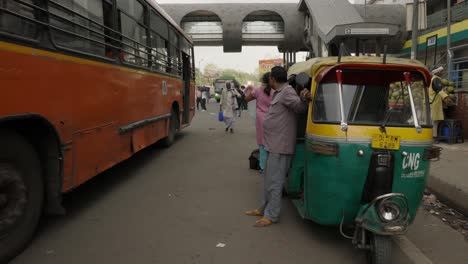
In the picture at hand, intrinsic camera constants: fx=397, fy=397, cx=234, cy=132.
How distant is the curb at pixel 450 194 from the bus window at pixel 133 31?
16.5 feet

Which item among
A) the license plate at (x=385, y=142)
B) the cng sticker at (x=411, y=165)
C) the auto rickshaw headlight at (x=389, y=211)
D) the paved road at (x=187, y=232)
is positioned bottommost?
the paved road at (x=187, y=232)

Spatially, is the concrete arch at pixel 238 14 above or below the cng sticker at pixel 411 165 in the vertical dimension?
above

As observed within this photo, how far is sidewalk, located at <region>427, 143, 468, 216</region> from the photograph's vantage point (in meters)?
5.35

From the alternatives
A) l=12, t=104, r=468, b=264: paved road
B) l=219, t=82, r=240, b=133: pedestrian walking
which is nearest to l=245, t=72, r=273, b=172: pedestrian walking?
l=12, t=104, r=468, b=264: paved road

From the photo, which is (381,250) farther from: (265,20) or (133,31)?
(265,20)

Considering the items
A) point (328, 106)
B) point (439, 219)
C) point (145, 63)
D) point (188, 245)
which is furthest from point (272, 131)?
point (145, 63)

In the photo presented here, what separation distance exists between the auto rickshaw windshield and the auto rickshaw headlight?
2.45ft

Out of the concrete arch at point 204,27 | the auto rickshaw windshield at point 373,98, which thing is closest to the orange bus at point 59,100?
the auto rickshaw windshield at point 373,98

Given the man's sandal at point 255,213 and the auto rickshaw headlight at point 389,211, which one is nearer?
the auto rickshaw headlight at point 389,211

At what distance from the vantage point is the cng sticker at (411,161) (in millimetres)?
3412

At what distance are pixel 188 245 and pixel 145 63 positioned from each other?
13.6ft

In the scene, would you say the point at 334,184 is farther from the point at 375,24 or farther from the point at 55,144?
the point at 375,24

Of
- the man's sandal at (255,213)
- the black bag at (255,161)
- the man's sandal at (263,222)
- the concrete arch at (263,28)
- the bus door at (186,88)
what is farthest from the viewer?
the concrete arch at (263,28)

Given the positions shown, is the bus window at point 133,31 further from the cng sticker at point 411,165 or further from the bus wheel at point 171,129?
the cng sticker at point 411,165
